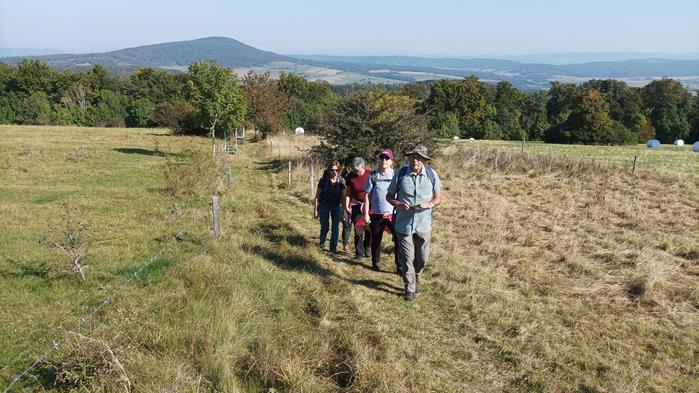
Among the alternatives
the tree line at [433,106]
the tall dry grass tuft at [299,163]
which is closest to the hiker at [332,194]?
the tall dry grass tuft at [299,163]

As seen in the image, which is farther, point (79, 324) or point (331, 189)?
point (331, 189)

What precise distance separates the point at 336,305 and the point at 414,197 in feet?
5.22

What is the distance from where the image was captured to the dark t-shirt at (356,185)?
22.9 ft

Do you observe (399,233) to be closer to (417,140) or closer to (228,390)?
(228,390)

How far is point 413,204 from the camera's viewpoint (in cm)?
549

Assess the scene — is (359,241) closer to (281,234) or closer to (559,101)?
(281,234)

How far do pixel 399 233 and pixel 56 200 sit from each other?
33.1ft

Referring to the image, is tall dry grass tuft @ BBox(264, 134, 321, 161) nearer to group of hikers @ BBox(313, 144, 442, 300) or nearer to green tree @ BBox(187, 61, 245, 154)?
green tree @ BBox(187, 61, 245, 154)

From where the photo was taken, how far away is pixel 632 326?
526 centimetres

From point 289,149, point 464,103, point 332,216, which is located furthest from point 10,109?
point 332,216

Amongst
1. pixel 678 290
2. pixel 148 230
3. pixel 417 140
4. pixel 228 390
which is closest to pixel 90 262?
pixel 148 230

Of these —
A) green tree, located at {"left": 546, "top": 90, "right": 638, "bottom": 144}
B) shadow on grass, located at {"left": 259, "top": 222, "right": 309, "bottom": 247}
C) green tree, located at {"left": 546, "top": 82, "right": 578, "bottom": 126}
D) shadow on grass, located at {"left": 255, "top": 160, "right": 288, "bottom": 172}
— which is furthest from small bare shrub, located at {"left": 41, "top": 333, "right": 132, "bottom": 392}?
green tree, located at {"left": 546, "top": 82, "right": 578, "bottom": 126}

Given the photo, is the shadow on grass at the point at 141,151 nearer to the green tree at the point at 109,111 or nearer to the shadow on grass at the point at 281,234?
the shadow on grass at the point at 281,234

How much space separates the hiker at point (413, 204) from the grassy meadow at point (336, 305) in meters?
0.61
